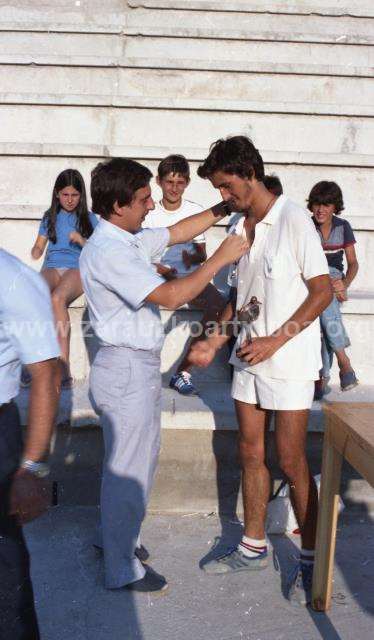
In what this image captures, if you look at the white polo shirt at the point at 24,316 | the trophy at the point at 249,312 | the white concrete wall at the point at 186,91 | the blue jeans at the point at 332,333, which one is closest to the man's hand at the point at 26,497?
the white polo shirt at the point at 24,316

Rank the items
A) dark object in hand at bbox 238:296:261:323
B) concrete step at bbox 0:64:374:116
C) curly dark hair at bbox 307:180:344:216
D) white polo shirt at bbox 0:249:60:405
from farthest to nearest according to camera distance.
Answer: concrete step at bbox 0:64:374:116, curly dark hair at bbox 307:180:344:216, dark object in hand at bbox 238:296:261:323, white polo shirt at bbox 0:249:60:405

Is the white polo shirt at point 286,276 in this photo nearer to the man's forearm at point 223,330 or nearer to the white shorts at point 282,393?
the white shorts at point 282,393

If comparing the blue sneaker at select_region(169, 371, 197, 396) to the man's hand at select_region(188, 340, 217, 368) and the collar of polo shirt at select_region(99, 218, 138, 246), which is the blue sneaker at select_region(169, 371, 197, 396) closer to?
the man's hand at select_region(188, 340, 217, 368)

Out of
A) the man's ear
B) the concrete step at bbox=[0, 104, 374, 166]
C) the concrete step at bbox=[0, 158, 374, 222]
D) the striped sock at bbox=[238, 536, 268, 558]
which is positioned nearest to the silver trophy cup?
the man's ear

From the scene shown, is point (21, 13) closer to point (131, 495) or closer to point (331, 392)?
point (331, 392)

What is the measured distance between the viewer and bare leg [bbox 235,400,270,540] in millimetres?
3494

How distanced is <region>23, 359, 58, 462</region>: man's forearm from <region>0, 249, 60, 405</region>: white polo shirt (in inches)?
1.6

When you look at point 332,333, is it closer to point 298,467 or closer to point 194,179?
point 298,467

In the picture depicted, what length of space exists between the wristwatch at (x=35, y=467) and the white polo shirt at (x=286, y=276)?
1281 mm

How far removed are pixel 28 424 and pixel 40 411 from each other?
0.06 m

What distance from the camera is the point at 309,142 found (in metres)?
7.02

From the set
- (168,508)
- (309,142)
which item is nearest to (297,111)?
(309,142)

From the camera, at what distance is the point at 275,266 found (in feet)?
10.5

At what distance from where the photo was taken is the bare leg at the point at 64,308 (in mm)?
4605
